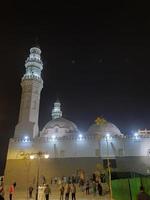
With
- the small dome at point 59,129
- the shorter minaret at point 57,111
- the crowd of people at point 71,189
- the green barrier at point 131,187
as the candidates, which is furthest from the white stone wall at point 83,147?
the green barrier at point 131,187

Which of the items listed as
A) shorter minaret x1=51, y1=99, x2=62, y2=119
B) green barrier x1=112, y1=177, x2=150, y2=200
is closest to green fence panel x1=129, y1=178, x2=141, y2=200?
green barrier x1=112, y1=177, x2=150, y2=200

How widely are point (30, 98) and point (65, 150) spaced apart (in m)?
13.0

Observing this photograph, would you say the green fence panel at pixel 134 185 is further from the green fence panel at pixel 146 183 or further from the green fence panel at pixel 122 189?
the green fence panel at pixel 146 183

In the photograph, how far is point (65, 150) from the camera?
41969 millimetres

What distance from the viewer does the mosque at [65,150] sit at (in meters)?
39.3

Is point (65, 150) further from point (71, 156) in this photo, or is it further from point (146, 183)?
point (146, 183)

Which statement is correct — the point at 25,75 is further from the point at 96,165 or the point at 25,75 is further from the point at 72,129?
the point at 96,165

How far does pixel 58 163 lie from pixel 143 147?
49.5 feet

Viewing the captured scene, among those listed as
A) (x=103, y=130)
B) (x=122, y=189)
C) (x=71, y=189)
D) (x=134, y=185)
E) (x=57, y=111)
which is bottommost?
(x=71, y=189)

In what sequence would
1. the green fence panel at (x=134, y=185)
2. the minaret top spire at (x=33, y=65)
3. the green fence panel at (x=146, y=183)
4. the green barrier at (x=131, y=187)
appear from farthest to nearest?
the minaret top spire at (x=33, y=65) → the green fence panel at (x=134, y=185) → the green barrier at (x=131, y=187) → the green fence panel at (x=146, y=183)

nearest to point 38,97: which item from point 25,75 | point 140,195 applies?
point 25,75

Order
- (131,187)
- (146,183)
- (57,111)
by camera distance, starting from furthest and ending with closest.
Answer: (57,111) < (131,187) < (146,183)

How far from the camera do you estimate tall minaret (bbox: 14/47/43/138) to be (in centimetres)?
4528

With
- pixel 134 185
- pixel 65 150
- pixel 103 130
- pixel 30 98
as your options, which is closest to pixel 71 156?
pixel 65 150
